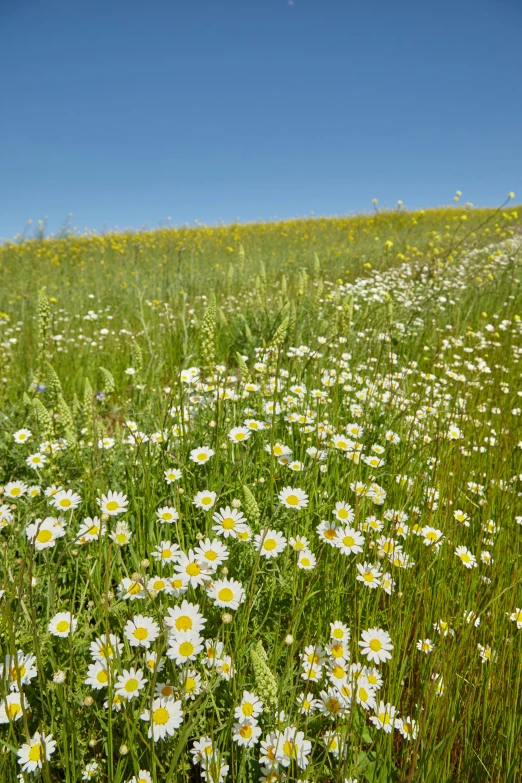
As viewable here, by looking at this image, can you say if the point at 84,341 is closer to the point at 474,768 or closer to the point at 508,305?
the point at 474,768

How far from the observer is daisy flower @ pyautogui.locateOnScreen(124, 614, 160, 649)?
1.09 metres

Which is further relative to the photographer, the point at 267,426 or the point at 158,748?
the point at 267,426

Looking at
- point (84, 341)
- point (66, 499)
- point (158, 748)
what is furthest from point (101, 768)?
point (84, 341)

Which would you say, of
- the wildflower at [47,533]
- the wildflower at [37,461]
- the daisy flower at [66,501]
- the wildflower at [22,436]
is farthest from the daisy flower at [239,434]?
the wildflower at [22,436]

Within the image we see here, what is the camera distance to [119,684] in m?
1.04

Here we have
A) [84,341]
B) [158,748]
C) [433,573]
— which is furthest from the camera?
[84,341]

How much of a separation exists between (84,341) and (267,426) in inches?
131

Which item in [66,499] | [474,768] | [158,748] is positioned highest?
[66,499]

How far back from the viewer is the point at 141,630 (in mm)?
1119

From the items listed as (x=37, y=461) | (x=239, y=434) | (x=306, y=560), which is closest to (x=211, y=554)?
(x=306, y=560)

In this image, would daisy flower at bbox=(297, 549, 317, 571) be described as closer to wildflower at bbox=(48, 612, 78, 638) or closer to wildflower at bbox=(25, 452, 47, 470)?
wildflower at bbox=(48, 612, 78, 638)

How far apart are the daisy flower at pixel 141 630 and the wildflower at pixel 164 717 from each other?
0.14 m

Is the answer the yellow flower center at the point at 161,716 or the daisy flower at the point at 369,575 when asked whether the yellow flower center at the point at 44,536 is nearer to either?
the yellow flower center at the point at 161,716

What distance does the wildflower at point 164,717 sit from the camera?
37.8 inches
